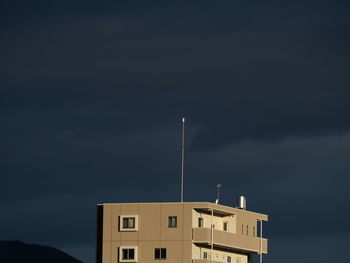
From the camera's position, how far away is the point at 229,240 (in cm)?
17262

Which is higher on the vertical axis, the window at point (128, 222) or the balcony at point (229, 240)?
the window at point (128, 222)

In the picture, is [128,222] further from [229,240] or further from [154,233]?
[229,240]

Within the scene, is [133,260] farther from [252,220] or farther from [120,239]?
[252,220]

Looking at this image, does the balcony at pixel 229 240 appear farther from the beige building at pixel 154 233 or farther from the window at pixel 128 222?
the window at pixel 128 222

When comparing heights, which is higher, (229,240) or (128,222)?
(128,222)

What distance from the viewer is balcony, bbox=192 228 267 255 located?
166 m

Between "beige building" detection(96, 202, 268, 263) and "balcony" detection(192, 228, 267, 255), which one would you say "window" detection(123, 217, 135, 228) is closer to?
"beige building" detection(96, 202, 268, 263)

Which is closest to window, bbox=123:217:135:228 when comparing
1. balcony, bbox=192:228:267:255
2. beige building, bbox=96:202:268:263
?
beige building, bbox=96:202:268:263

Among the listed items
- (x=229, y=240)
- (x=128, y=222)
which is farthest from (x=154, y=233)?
(x=229, y=240)

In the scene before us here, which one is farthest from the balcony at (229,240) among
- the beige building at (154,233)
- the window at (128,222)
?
the window at (128,222)

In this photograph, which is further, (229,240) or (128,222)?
(229,240)

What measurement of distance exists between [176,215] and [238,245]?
38.7 feet

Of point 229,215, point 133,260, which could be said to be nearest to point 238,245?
point 229,215

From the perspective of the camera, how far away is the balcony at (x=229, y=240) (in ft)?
546
